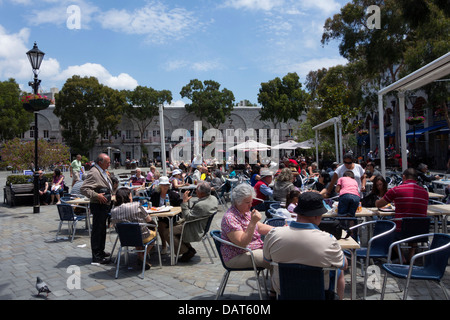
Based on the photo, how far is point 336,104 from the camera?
2186 centimetres

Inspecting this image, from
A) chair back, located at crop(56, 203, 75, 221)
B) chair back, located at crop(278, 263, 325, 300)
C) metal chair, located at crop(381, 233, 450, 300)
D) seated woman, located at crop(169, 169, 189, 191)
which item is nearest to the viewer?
chair back, located at crop(278, 263, 325, 300)

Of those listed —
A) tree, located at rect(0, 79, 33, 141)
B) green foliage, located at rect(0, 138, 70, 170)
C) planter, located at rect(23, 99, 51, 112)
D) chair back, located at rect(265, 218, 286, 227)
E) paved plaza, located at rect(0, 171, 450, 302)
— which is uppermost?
tree, located at rect(0, 79, 33, 141)

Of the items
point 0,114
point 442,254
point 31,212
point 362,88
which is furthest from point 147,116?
point 442,254

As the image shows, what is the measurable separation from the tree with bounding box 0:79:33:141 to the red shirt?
170 feet

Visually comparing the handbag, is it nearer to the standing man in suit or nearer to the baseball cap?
the baseball cap

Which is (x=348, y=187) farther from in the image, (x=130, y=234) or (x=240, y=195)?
(x=130, y=234)

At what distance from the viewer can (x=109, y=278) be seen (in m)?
4.88

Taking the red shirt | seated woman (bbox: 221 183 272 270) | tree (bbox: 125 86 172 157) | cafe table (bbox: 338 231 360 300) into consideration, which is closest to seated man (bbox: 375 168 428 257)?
the red shirt

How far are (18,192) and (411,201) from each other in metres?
11.4

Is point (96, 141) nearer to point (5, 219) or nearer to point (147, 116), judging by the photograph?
point (147, 116)

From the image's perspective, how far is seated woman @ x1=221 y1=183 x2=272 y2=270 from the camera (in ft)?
12.0

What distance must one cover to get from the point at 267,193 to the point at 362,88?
66.7 ft

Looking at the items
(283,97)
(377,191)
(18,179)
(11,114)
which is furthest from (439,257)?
(11,114)

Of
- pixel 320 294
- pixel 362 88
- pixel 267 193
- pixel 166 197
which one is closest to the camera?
pixel 320 294
